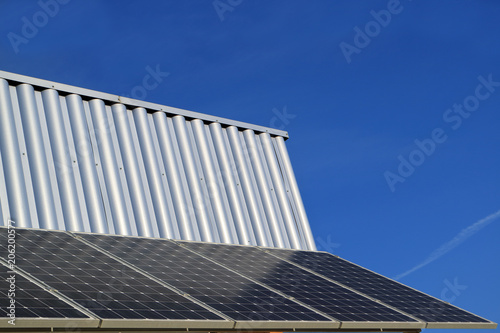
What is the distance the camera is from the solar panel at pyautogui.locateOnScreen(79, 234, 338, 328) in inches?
520

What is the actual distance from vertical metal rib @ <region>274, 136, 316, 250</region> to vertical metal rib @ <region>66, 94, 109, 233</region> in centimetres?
816

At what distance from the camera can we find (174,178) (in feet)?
71.2

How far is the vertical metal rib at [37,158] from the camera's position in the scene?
17.7m

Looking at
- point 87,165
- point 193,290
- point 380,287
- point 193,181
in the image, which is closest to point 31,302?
point 193,290

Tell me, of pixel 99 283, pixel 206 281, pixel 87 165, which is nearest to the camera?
pixel 99 283

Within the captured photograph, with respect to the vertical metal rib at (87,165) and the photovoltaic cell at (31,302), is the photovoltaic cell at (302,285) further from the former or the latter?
the photovoltaic cell at (31,302)

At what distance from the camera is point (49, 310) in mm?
10172

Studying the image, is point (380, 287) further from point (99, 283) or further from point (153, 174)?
point (99, 283)

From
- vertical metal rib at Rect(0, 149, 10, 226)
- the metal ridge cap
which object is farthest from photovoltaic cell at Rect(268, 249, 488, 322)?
vertical metal rib at Rect(0, 149, 10, 226)

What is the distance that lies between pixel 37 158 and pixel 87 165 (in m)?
1.63

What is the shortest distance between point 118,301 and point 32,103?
31.5ft

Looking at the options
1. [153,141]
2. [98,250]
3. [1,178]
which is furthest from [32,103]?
[98,250]

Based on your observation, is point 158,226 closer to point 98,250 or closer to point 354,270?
point 98,250

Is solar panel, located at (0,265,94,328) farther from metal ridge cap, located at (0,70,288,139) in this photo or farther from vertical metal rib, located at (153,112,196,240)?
vertical metal rib, located at (153,112,196,240)
